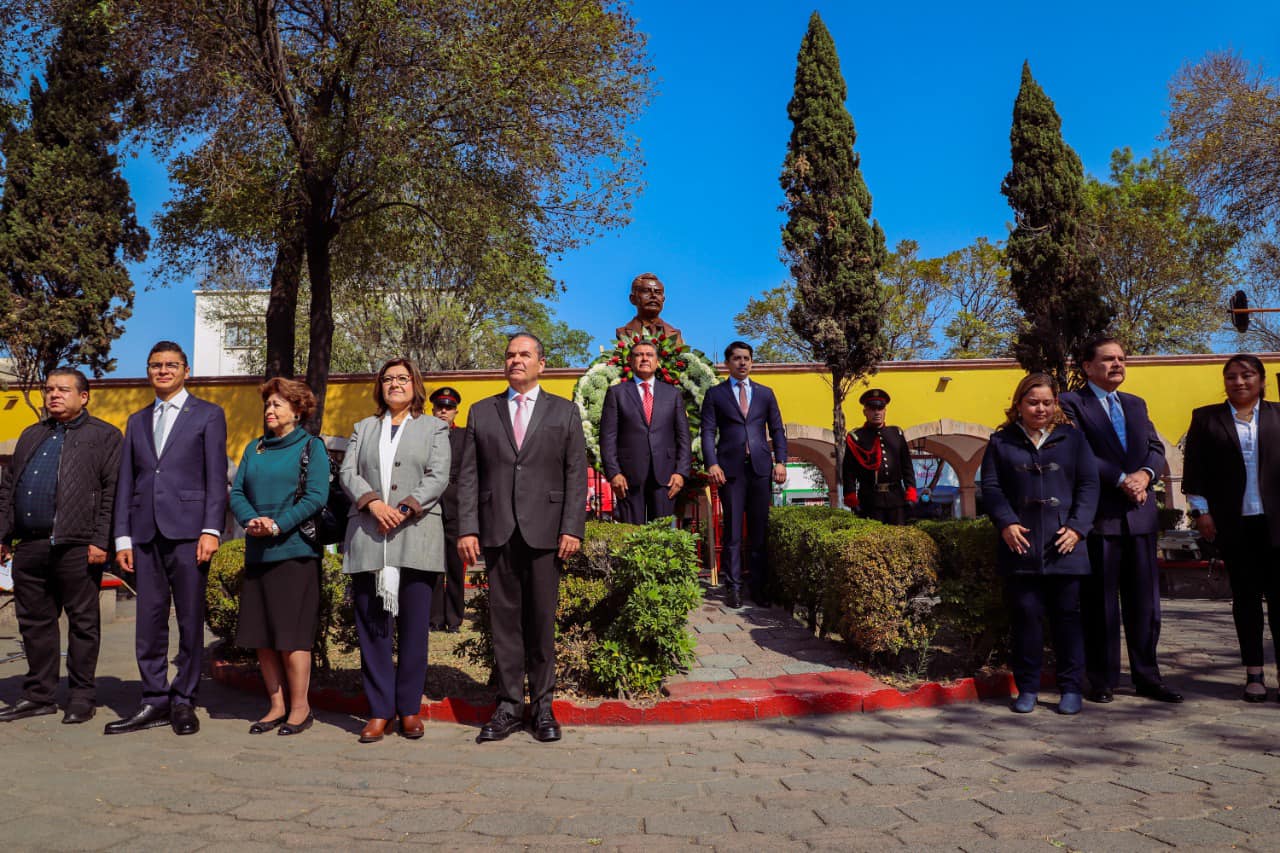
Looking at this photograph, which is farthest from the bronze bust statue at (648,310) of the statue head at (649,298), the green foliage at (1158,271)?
the green foliage at (1158,271)

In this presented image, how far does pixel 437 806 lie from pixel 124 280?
18.1m

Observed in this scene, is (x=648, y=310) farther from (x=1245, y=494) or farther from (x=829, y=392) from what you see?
(x=829, y=392)

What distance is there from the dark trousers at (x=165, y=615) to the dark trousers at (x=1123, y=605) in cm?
513

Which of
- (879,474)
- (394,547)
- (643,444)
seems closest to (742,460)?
(643,444)

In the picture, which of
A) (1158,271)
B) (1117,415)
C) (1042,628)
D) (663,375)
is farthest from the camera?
(1158,271)

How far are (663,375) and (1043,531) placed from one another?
3859mm

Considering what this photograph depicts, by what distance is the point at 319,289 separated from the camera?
15.5 m

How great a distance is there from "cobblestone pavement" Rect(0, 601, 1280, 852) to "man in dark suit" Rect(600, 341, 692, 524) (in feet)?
7.61

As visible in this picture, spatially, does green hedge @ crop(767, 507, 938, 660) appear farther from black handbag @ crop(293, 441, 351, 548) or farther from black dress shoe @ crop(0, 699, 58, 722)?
black dress shoe @ crop(0, 699, 58, 722)

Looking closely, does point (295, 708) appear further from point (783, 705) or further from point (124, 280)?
point (124, 280)

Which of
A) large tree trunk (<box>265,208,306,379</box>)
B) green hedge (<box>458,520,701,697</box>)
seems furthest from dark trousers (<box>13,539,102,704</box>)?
large tree trunk (<box>265,208,306,379</box>)

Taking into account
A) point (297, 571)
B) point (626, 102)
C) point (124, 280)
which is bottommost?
point (297, 571)

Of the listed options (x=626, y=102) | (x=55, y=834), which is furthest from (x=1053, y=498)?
(x=626, y=102)

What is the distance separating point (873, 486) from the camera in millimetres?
7633
